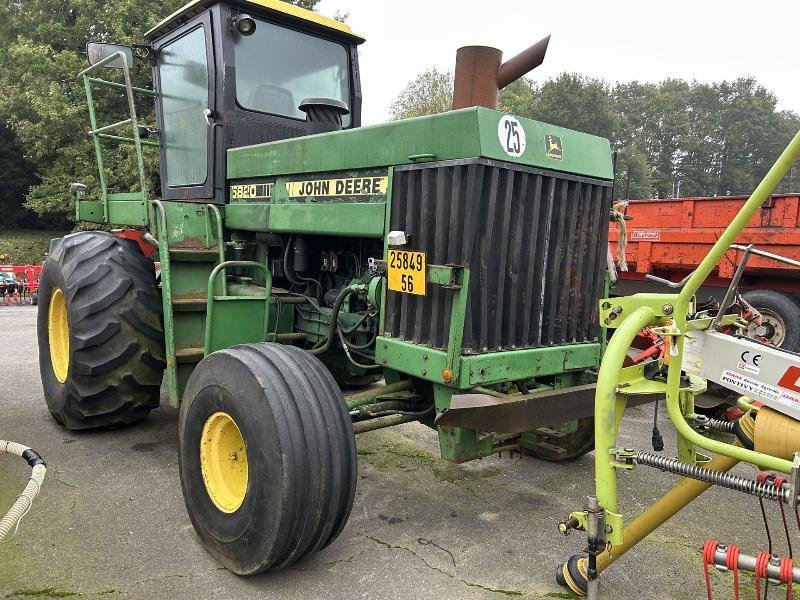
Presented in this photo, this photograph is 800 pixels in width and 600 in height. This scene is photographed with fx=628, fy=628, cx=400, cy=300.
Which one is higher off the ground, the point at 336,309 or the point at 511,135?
the point at 511,135

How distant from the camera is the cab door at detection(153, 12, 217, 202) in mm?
4086

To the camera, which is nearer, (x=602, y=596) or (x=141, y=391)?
(x=602, y=596)

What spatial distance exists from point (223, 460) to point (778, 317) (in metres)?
5.78

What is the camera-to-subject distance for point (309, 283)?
4035 millimetres

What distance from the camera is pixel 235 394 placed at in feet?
8.95

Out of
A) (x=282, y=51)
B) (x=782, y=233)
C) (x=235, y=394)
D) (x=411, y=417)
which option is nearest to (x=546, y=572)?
(x=411, y=417)

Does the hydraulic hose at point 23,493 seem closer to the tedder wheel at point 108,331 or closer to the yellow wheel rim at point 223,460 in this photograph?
the yellow wheel rim at point 223,460

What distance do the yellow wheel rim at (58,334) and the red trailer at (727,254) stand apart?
5.29 m

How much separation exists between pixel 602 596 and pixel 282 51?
373 cm

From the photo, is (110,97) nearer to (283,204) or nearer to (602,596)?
(283,204)

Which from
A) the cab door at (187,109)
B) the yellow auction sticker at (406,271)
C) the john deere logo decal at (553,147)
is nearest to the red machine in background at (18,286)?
the cab door at (187,109)

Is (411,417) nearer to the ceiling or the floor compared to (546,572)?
nearer to the ceiling

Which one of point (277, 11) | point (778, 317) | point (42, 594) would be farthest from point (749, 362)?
point (778, 317)

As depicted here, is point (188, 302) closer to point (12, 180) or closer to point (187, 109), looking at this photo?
point (187, 109)
